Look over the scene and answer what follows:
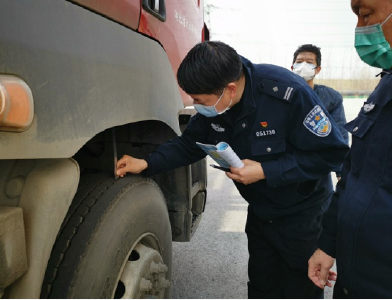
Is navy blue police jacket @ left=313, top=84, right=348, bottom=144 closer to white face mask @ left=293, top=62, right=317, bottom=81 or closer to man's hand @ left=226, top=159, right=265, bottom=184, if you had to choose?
white face mask @ left=293, top=62, right=317, bottom=81

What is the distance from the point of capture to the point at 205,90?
139cm

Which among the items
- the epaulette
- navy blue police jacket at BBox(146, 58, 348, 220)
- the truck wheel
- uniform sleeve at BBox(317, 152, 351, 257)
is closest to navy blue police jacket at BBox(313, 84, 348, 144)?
navy blue police jacket at BBox(146, 58, 348, 220)

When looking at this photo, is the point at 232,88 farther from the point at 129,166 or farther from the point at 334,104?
the point at 334,104

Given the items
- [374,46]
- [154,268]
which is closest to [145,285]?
[154,268]

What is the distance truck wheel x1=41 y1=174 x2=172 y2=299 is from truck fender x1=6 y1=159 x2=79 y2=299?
20 centimetres

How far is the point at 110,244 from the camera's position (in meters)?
1.16

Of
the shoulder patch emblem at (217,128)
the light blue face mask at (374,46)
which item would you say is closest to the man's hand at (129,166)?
the shoulder patch emblem at (217,128)

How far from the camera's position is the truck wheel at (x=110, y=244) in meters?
1.07

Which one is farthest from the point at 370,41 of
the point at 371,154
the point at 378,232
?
the point at 378,232

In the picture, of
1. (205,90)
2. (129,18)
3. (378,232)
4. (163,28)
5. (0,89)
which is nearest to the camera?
(0,89)

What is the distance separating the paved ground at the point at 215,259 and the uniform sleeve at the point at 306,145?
4.19 ft

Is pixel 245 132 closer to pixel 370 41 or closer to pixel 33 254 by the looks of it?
pixel 370 41

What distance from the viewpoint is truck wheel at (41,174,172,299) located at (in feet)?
3.52

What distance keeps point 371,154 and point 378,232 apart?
243 millimetres
